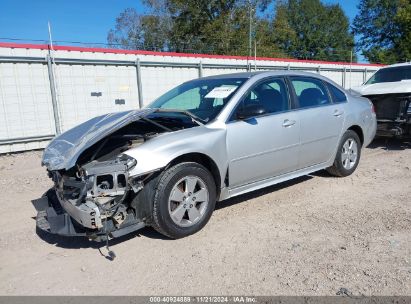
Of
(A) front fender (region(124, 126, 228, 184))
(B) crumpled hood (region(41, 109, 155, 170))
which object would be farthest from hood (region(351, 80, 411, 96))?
(B) crumpled hood (region(41, 109, 155, 170))

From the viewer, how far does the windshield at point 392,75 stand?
28.3ft

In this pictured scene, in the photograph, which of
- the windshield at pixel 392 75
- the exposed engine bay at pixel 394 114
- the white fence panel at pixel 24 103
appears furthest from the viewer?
the windshield at pixel 392 75

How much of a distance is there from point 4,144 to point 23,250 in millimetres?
5745

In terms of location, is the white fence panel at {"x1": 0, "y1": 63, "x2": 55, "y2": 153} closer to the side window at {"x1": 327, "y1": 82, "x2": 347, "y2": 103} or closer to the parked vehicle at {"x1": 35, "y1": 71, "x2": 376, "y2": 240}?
the parked vehicle at {"x1": 35, "y1": 71, "x2": 376, "y2": 240}

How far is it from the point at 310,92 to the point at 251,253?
2686 millimetres

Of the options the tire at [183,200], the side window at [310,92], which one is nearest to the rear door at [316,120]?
the side window at [310,92]

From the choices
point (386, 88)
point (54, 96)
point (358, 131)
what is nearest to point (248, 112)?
point (358, 131)

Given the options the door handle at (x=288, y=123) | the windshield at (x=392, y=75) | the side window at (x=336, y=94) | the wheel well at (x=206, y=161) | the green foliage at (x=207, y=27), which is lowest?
the wheel well at (x=206, y=161)

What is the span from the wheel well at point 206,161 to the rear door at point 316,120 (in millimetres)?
1399

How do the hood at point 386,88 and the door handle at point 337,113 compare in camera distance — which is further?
the hood at point 386,88

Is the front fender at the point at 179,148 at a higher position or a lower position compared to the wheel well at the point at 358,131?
higher

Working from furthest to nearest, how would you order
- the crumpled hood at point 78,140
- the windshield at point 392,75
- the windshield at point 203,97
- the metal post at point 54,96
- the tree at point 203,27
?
the tree at point 203,27, the metal post at point 54,96, the windshield at point 392,75, the windshield at point 203,97, the crumpled hood at point 78,140

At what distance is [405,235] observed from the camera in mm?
3654

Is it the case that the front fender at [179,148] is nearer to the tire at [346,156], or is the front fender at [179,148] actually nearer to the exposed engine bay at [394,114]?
the tire at [346,156]
